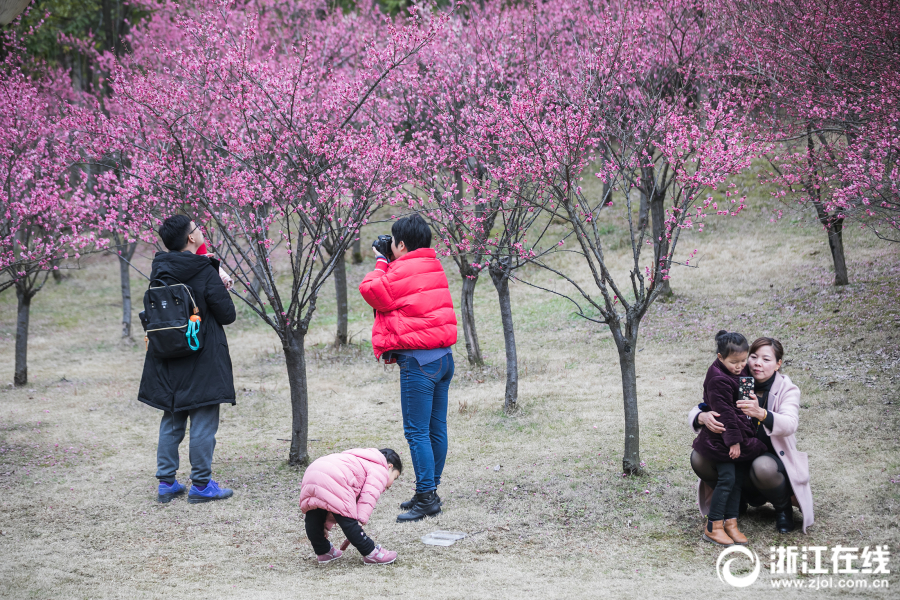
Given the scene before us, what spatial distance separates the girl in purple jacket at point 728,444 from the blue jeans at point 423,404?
61.5 inches

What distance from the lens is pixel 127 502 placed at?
196 inches

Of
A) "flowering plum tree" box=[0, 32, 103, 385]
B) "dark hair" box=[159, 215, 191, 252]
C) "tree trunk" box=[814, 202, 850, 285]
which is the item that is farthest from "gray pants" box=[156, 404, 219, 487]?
"tree trunk" box=[814, 202, 850, 285]

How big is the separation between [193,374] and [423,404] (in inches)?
64.8

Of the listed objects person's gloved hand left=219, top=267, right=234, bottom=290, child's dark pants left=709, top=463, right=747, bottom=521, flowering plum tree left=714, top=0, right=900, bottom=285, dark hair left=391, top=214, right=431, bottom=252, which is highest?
flowering plum tree left=714, top=0, right=900, bottom=285

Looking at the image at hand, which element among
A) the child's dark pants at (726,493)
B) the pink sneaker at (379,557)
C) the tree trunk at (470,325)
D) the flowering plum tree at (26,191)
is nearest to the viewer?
the pink sneaker at (379,557)

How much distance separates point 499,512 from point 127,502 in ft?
8.58

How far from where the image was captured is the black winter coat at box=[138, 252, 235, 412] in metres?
4.79

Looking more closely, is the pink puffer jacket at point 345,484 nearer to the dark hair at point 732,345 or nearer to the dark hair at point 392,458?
the dark hair at point 392,458

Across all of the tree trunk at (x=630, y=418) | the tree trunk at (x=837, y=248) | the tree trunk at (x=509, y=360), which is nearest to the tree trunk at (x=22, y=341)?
the tree trunk at (x=509, y=360)

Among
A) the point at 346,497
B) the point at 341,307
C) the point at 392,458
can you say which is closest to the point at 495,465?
the point at 392,458

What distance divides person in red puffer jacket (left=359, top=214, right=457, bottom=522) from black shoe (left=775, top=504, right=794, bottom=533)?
6.54 feet

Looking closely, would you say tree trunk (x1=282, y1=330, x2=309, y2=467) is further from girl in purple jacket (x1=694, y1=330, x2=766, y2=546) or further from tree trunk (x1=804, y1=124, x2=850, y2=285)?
tree trunk (x1=804, y1=124, x2=850, y2=285)

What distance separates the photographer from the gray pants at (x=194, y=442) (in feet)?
16.1
